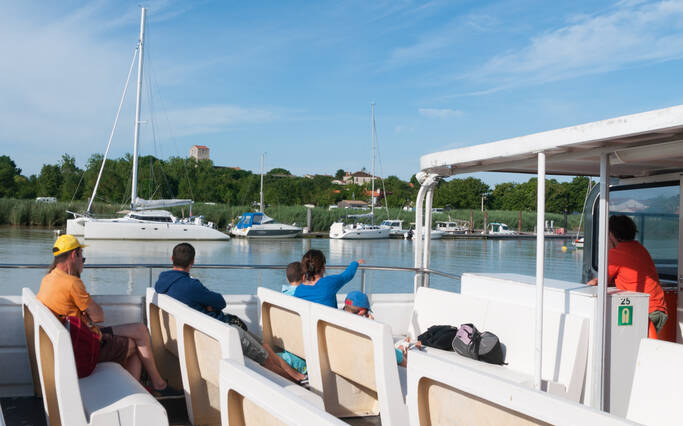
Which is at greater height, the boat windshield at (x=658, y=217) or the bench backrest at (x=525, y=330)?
the boat windshield at (x=658, y=217)

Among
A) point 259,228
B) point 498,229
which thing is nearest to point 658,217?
point 259,228

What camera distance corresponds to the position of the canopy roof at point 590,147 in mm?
3186

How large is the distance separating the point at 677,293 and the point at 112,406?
4975 millimetres

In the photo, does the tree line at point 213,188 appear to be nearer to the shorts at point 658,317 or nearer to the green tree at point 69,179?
the green tree at point 69,179

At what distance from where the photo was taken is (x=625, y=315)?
3.78 metres

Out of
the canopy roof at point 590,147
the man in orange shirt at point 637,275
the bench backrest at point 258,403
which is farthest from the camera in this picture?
the man in orange shirt at point 637,275

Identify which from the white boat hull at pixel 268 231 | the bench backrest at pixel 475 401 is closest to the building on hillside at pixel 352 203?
the white boat hull at pixel 268 231

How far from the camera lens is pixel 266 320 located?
4.39m

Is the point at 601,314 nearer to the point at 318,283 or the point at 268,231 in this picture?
the point at 318,283

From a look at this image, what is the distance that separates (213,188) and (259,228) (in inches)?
1139

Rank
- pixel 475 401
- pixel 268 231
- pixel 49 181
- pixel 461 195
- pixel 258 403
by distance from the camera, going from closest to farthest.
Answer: pixel 258 403, pixel 475 401, pixel 268 231, pixel 49 181, pixel 461 195

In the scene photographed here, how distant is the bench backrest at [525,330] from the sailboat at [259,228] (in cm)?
4968

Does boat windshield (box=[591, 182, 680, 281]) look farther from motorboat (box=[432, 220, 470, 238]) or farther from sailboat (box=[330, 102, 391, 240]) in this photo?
motorboat (box=[432, 220, 470, 238])

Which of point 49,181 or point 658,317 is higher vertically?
point 49,181
